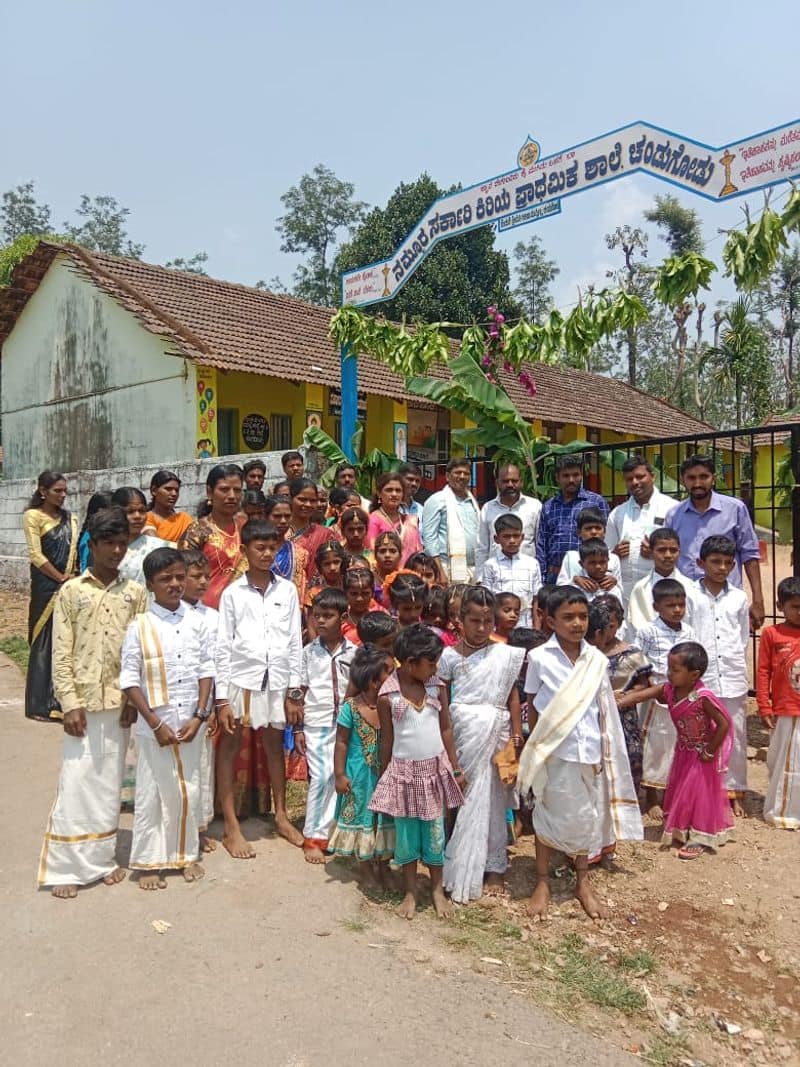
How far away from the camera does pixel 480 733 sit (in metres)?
3.59

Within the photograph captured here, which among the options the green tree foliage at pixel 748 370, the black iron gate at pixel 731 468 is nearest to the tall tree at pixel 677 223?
the green tree foliage at pixel 748 370

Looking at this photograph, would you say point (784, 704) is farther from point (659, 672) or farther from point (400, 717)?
point (400, 717)

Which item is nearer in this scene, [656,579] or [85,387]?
[656,579]

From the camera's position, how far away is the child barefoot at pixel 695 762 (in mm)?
3961

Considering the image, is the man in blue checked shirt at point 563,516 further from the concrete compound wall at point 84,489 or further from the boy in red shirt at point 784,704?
the concrete compound wall at point 84,489

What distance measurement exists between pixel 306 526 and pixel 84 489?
7571 mm

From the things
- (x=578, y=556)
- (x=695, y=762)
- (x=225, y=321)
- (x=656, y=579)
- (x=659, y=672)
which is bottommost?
(x=695, y=762)

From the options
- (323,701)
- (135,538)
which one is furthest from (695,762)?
(135,538)

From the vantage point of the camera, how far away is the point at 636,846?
13.4 feet

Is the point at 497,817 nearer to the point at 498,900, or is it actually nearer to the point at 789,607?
the point at 498,900

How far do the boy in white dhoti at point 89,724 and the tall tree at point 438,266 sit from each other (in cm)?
2282

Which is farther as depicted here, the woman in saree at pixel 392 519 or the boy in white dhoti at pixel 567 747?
the woman in saree at pixel 392 519

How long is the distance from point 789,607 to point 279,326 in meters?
14.3

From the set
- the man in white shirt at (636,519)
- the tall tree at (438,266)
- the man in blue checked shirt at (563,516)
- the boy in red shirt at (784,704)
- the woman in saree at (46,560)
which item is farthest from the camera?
the tall tree at (438,266)
